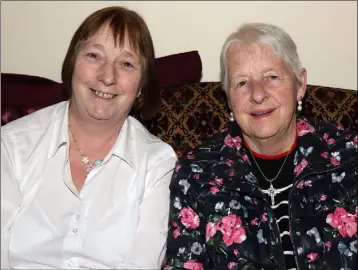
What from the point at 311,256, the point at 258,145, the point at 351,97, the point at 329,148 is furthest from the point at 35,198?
the point at 351,97

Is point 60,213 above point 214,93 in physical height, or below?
below

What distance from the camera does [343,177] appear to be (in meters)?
1.76

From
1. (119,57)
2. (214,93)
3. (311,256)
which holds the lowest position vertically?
(311,256)

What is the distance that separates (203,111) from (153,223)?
0.58 meters

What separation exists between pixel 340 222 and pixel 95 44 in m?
1.07

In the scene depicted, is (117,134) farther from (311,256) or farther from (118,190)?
(311,256)

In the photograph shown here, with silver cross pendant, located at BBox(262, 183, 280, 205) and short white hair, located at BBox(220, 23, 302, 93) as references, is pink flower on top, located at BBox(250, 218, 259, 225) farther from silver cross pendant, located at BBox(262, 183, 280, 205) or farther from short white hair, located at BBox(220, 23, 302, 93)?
short white hair, located at BBox(220, 23, 302, 93)

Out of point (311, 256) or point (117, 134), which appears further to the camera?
point (117, 134)

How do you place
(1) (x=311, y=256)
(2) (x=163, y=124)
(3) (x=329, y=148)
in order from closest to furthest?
1. (1) (x=311, y=256)
2. (3) (x=329, y=148)
3. (2) (x=163, y=124)

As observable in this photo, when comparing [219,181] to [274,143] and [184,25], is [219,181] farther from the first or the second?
[184,25]

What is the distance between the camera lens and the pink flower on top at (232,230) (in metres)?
1.71

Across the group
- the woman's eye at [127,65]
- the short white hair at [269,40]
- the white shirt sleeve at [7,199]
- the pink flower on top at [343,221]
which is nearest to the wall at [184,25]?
the short white hair at [269,40]

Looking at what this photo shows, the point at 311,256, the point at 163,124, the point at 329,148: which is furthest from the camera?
the point at 163,124

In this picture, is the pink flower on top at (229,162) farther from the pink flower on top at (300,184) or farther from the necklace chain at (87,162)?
the necklace chain at (87,162)
